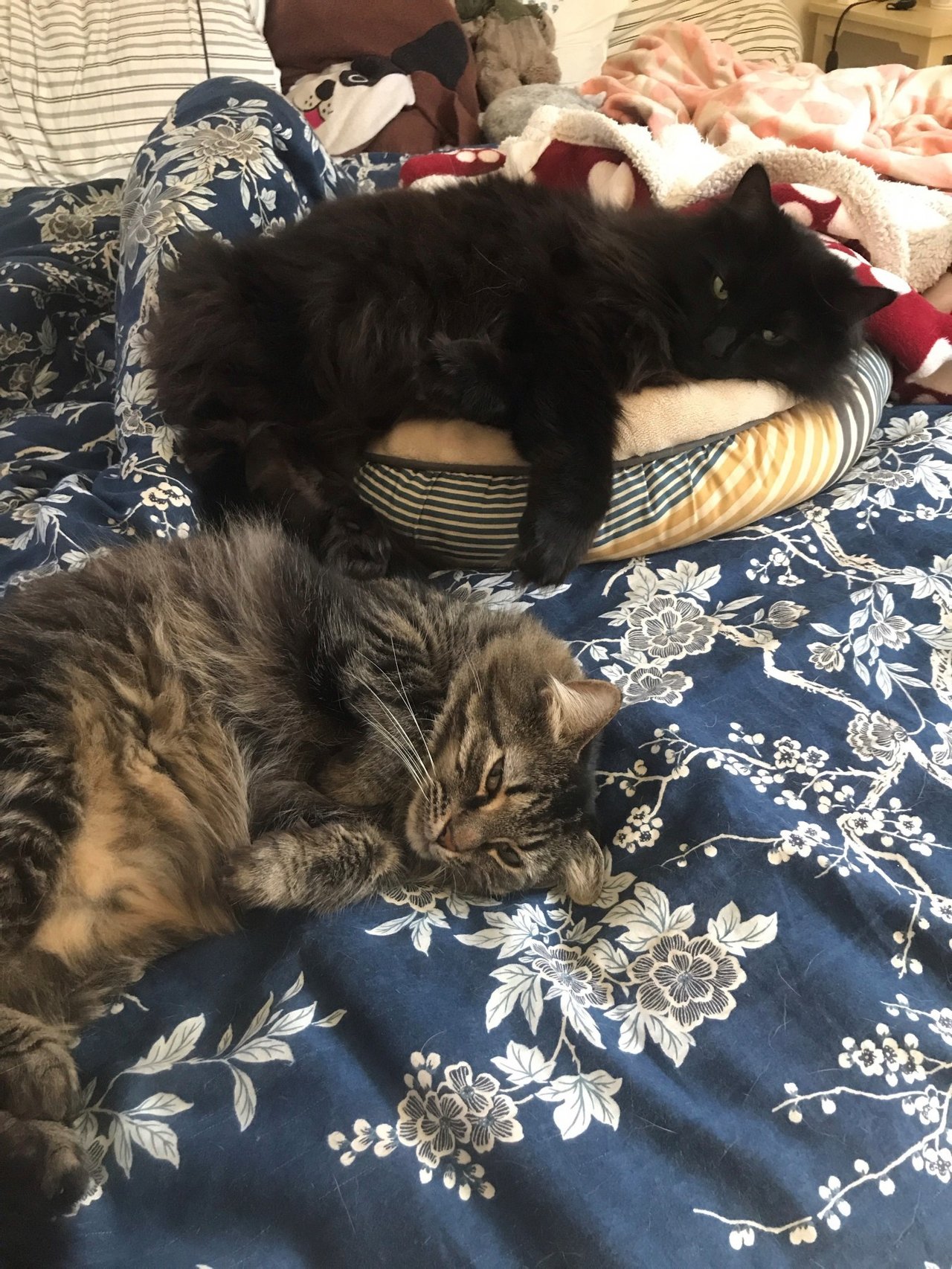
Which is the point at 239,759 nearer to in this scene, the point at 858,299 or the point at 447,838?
the point at 447,838

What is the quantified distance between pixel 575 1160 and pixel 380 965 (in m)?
0.29

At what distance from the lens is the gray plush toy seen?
2775mm

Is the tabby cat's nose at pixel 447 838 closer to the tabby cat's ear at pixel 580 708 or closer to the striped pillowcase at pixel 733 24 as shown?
the tabby cat's ear at pixel 580 708

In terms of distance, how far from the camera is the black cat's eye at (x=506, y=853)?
3.64 ft

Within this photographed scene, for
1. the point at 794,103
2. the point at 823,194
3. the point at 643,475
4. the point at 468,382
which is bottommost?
the point at 643,475

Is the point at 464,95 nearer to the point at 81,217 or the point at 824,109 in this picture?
the point at 824,109

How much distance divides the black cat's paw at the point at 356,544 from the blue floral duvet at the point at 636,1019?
258 mm

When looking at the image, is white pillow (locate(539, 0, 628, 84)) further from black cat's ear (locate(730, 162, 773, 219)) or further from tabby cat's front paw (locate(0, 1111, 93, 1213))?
tabby cat's front paw (locate(0, 1111, 93, 1213))

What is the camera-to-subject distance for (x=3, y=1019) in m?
0.87

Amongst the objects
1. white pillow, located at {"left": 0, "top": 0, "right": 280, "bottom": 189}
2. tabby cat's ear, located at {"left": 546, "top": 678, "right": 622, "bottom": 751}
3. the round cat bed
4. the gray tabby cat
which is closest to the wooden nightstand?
white pillow, located at {"left": 0, "top": 0, "right": 280, "bottom": 189}

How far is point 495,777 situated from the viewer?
1.18 m

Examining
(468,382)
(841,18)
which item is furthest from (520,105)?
(841,18)

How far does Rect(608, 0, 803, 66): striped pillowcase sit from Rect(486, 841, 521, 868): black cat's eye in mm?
3863

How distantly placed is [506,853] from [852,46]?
524 centimetres
